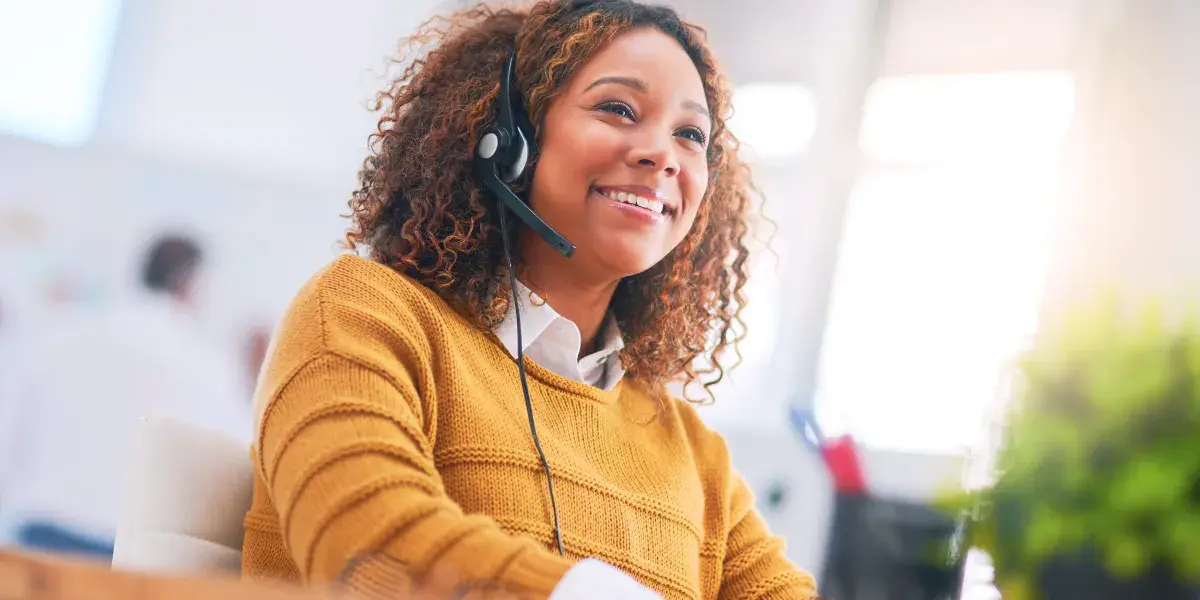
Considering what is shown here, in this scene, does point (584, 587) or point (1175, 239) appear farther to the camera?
point (1175, 239)

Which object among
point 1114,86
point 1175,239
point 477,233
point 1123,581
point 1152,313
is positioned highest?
point 1114,86

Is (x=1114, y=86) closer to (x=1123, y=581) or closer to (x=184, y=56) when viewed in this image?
(x=1123, y=581)

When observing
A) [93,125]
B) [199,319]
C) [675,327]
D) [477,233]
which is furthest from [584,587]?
[93,125]

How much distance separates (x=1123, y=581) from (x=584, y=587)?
1830 millimetres

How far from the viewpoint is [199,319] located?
10.2ft

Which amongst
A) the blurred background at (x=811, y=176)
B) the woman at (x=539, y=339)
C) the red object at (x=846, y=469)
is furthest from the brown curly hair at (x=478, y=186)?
the blurred background at (x=811, y=176)

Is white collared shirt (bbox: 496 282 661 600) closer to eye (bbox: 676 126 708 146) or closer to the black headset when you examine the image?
the black headset

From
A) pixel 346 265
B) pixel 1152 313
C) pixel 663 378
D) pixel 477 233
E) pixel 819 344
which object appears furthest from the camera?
pixel 819 344

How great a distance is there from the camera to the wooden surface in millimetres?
388

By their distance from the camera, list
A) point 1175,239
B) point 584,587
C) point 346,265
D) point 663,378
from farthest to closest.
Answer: point 1175,239, point 663,378, point 346,265, point 584,587

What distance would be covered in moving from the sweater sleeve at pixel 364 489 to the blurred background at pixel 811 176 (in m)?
2.26

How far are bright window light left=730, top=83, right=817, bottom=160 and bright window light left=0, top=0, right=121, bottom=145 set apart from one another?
2025mm

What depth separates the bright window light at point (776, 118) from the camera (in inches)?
138

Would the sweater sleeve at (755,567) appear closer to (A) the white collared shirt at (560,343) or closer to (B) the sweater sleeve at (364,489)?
(A) the white collared shirt at (560,343)
